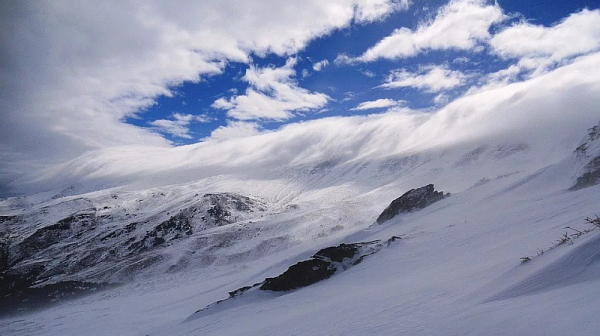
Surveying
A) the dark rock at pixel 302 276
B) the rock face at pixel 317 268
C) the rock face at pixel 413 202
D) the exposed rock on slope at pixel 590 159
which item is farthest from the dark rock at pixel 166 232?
the exposed rock on slope at pixel 590 159

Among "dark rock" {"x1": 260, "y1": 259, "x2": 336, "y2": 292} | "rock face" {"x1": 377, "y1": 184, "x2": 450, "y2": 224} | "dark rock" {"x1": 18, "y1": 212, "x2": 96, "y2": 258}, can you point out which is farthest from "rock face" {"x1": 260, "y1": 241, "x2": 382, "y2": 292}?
"dark rock" {"x1": 18, "y1": 212, "x2": 96, "y2": 258}

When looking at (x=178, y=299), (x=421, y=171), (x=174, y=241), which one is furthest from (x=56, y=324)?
(x=421, y=171)

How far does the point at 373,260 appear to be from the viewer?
79.4 feet

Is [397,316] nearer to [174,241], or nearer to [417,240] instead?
[417,240]

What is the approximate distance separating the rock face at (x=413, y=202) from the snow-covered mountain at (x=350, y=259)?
1.67 m

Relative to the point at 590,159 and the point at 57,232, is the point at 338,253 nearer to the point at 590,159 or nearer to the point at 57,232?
the point at 590,159

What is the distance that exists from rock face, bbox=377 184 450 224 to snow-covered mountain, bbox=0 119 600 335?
167cm

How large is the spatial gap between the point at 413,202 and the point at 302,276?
3272 cm

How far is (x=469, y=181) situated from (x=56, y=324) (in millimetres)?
94648

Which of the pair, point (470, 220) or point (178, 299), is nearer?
point (470, 220)

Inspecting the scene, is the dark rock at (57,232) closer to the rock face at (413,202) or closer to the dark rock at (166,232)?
the dark rock at (166,232)

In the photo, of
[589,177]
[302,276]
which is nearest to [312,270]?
[302,276]

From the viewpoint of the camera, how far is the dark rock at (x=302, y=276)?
23.8 meters

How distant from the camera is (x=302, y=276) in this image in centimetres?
2416
